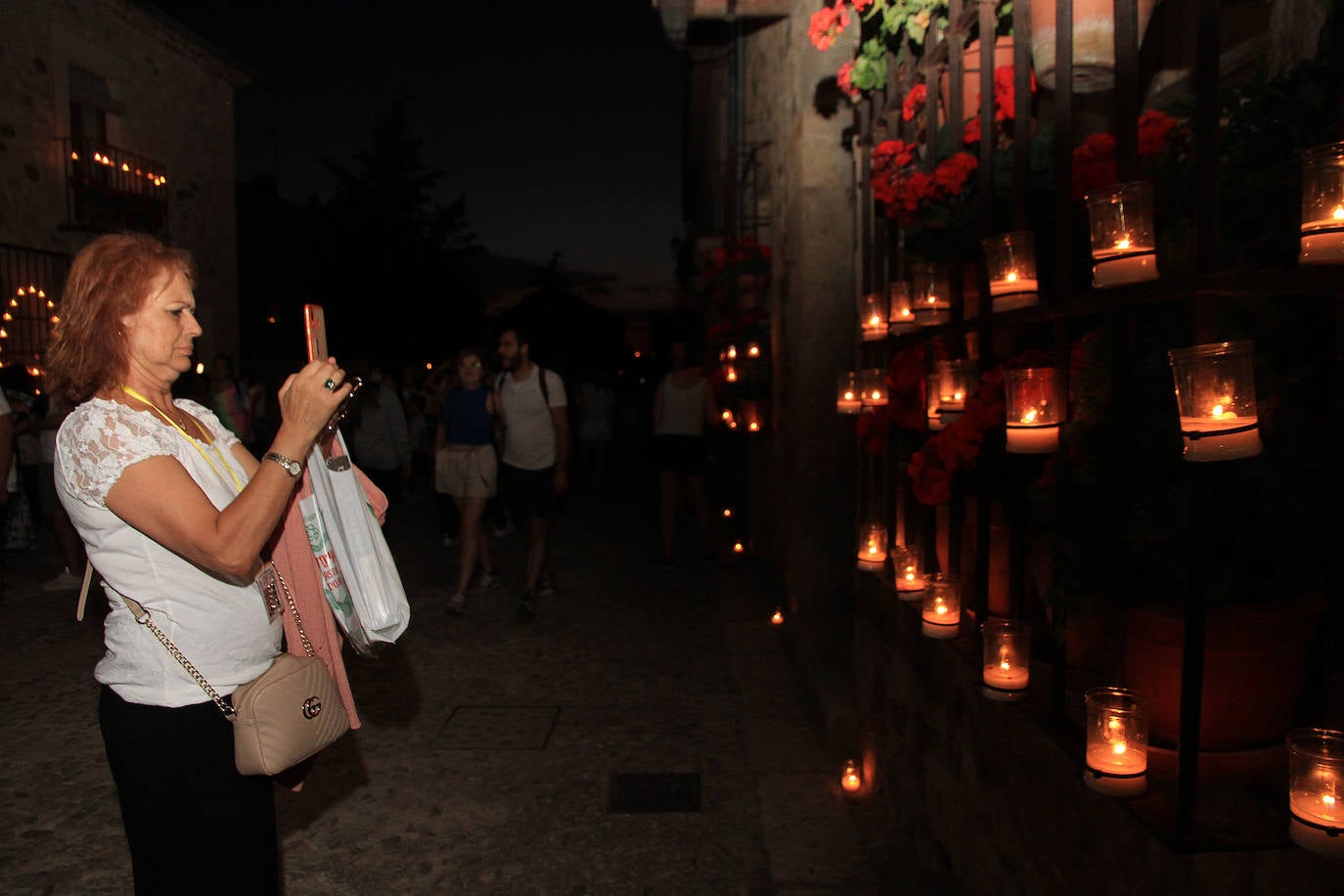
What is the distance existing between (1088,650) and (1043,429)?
0.68 m

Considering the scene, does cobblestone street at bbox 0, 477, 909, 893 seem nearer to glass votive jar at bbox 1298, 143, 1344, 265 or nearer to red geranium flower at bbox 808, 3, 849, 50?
glass votive jar at bbox 1298, 143, 1344, 265

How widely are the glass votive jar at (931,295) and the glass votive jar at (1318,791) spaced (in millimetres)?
1803

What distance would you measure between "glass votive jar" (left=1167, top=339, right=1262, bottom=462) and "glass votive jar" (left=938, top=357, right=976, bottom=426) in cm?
112

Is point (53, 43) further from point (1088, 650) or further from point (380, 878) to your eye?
point (1088, 650)

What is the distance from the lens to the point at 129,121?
1583 cm

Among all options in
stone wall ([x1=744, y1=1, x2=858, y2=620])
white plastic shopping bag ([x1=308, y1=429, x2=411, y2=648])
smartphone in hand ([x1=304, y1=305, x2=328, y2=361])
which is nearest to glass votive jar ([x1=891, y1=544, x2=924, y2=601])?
stone wall ([x1=744, y1=1, x2=858, y2=620])

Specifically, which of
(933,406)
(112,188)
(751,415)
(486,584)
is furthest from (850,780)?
(112,188)

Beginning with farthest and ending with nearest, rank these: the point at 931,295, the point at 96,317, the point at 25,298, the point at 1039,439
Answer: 1. the point at 25,298
2. the point at 931,295
3. the point at 1039,439
4. the point at 96,317

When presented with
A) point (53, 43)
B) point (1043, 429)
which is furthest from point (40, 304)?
point (1043, 429)

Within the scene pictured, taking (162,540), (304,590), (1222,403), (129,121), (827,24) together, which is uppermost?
(129,121)

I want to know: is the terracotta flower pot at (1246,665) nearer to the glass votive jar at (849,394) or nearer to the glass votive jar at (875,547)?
the glass votive jar at (875,547)

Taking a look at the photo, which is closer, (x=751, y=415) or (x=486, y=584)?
(x=486, y=584)

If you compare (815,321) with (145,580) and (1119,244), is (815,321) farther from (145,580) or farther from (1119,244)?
(145,580)

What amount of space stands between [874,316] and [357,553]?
2.54 m
